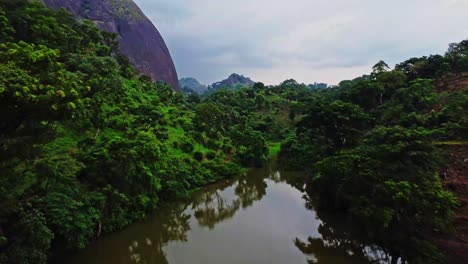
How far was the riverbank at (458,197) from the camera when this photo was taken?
40.7ft

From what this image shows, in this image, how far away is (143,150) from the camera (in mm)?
18547

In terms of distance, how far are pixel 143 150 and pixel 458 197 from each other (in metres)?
15.9

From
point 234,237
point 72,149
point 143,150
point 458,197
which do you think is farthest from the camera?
point 72,149

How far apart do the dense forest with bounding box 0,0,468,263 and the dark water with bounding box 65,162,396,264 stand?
3.02ft

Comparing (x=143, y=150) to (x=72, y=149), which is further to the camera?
(x=72, y=149)

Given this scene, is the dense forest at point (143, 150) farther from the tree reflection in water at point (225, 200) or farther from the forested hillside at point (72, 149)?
the tree reflection in water at point (225, 200)

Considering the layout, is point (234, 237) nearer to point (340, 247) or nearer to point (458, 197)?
point (340, 247)

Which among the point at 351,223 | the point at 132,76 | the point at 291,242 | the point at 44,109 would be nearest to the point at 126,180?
the point at 44,109

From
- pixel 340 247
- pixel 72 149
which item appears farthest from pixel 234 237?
pixel 72 149

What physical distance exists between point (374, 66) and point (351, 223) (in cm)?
3188

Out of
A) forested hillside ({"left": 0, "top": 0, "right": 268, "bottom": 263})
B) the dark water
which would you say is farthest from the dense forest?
the dark water

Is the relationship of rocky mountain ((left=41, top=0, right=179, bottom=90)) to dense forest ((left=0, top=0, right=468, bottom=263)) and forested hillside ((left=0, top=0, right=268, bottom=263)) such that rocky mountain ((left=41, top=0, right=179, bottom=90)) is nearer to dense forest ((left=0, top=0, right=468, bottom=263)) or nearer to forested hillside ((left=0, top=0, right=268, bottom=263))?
dense forest ((left=0, top=0, right=468, bottom=263))

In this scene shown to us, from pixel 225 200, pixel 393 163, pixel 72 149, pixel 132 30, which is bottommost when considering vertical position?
pixel 225 200

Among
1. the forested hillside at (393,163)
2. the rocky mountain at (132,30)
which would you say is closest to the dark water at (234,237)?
the forested hillside at (393,163)
